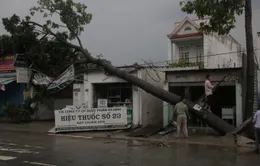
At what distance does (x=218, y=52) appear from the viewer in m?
28.4

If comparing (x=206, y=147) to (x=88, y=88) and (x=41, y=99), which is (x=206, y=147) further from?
(x=41, y=99)

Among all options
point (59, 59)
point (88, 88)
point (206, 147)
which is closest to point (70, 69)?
point (88, 88)

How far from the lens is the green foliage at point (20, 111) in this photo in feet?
76.4

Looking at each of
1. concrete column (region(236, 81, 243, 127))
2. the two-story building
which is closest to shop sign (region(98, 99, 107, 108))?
the two-story building

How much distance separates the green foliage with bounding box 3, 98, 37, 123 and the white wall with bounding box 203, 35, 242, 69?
1285cm

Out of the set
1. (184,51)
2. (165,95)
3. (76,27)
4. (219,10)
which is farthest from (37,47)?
(219,10)

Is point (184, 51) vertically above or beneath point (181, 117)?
above

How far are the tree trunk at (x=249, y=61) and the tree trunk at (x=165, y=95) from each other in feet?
5.25

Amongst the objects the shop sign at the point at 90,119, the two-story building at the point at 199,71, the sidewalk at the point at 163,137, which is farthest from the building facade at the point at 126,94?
the sidewalk at the point at 163,137

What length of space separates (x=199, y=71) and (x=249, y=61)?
12.1ft

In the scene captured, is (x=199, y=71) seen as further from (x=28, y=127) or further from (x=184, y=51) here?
(x=28, y=127)

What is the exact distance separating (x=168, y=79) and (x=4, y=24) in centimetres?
1281

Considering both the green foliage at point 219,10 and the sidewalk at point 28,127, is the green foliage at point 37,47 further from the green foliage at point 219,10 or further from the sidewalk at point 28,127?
the green foliage at point 219,10

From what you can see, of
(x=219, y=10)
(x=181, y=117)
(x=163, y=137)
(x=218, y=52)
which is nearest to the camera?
(x=219, y=10)
